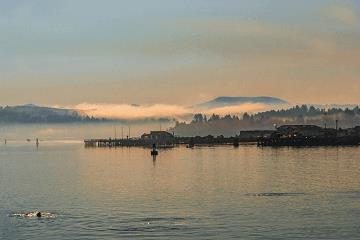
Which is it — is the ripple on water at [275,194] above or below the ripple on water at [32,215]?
above

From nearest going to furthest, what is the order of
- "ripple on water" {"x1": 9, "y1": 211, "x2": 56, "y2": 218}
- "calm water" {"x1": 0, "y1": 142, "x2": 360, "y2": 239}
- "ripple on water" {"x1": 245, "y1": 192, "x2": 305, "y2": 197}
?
1. "calm water" {"x1": 0, "y1": 142, "x2": 360, "y2": 239}
2. "ripple on water" {"x1": 9, "y1": 211, "x2": 56, "y2": 218}
3. "ripple on water" {"x1": 245, "y1": 192, "x2": 305, "y2": 197}

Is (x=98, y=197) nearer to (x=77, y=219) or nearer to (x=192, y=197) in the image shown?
(x=192, y=197)

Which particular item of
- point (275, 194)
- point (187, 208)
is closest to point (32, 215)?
point (187, 208)

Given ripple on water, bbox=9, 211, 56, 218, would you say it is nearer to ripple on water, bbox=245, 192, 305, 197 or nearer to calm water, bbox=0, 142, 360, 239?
calm water, bbox=0, 142, 360, 239

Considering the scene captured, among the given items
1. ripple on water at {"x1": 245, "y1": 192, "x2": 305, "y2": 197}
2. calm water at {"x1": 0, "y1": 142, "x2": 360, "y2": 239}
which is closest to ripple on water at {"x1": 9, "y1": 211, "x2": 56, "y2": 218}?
calm water at {"x1": 0, "y1": 142, "x2": 360, "y2": 239}

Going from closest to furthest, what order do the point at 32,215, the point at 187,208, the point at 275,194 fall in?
the point at 32,215, the point at 187,208, the point at 275,194

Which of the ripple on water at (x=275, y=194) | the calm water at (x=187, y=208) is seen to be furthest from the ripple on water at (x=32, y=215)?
the ripple on water at (x=275, y=194)

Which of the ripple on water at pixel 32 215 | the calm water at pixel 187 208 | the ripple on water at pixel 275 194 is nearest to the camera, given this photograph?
the calm water at pixel 187 208

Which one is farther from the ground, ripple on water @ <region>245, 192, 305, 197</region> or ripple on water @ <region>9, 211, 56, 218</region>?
ripple on water @ <region>245, 192, 305, 197</region>

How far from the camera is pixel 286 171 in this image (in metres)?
120

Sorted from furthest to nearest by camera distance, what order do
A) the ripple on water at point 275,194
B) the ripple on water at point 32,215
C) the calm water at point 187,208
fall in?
the ripple on water at point 275,194 → the ripple on water at point 32,215 → the calm water at point 187,208

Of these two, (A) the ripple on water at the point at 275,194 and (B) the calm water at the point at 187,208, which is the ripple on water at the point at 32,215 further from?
(A) the ripple on water at the point at 275,194

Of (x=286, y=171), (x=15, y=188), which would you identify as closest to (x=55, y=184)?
(x=15, y=188)

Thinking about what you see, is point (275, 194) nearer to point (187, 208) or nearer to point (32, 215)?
point (187, 208)
